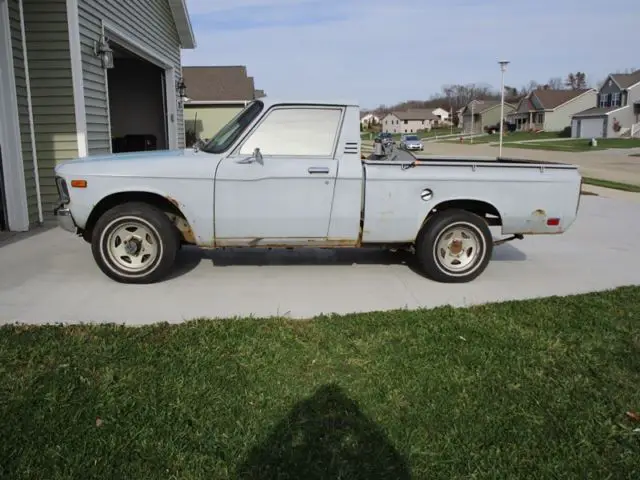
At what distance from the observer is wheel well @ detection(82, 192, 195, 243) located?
221 inches

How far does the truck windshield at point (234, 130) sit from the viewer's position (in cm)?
565

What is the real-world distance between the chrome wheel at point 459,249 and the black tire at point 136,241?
2666 millimetres

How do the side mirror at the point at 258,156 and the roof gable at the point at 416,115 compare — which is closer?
the side mirror at the point at 258,156

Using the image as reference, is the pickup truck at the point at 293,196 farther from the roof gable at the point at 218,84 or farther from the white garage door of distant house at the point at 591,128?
the white garage door of distant house at the point at 591,128

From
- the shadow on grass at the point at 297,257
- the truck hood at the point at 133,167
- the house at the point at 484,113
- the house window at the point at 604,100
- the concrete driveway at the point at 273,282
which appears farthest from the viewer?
the house at the point at 484,113

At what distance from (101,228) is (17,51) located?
4.39m

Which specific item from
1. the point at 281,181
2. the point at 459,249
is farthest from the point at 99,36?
the point at 459,249

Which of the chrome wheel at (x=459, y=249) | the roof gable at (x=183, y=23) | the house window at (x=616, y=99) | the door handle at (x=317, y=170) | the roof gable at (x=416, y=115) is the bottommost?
the chrome wheel at (x=459, y=249)

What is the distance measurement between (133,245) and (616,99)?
74.9 m

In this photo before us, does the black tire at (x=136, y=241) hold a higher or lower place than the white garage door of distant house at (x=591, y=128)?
lower

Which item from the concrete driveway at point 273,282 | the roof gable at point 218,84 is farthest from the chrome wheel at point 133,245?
the roof gable at point 218,84

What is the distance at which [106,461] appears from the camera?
9.15 feet

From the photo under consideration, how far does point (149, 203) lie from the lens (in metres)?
5.70

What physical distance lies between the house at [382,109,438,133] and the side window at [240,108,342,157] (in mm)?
121149
